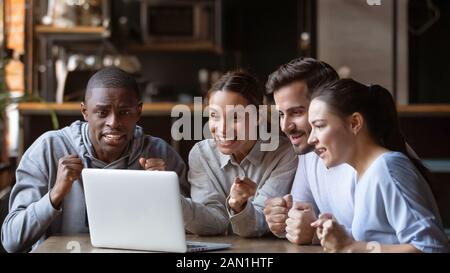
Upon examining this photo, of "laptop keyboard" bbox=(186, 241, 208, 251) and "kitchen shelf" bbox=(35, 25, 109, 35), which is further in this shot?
"kitchen shelf" bbox=(35, 25, 109, 35)

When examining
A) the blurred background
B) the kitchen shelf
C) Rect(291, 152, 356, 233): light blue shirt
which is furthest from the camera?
the kitchen shelf

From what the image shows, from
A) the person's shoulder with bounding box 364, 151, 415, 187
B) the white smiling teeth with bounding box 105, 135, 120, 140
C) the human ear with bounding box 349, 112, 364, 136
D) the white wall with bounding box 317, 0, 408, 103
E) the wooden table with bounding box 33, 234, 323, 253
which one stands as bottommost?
the wooden table with bounding box 33, 234, 323, 253

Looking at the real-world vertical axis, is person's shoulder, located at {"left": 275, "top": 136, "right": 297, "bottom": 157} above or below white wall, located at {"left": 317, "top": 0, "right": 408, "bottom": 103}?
below

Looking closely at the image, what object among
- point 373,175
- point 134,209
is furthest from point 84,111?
point 373,175

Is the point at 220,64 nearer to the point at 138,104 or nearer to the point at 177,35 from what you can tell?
the point at 177,35

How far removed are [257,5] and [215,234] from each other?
14.0 feet

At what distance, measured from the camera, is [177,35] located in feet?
18.3

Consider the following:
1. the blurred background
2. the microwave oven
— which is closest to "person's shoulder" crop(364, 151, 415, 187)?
the blurred background

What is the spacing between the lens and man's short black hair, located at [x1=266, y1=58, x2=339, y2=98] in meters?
1.68

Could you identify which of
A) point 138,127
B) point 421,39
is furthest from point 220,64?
point 138,127

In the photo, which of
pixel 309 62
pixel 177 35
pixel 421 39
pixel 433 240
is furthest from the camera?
pixel 177 35

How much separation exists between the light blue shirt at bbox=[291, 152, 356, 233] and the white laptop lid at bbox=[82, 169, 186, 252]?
0.31m

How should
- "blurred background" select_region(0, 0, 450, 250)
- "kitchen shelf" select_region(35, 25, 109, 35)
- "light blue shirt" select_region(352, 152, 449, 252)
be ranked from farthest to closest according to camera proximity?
1. "kitchen shelf" select_region(35, 25, 109, 35)
2. "blurred background" select_region(0, 0, 450, 250)
3. "light blue shirt" select_region(352, 152, 449, 252)

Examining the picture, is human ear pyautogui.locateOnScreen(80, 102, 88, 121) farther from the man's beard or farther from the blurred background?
the man's beard
